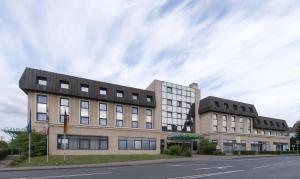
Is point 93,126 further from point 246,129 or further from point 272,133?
point 272,133

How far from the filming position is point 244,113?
234 ft

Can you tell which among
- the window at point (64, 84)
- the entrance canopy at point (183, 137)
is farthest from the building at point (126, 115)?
the entrance canopy at point (183, 137)

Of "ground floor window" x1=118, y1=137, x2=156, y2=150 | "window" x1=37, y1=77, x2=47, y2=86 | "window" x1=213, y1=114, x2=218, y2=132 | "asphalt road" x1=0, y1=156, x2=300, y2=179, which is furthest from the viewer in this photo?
"window" x1=213, y1=114, x2=218, y2=132

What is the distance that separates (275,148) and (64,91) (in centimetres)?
5564

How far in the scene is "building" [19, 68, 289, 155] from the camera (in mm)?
44219

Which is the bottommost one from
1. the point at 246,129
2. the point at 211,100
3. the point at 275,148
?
the point at 275,148

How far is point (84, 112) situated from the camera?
48438mm

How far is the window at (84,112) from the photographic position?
1895 inches

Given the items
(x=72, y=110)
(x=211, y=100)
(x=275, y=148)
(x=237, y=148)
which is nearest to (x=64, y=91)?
(x=72, y=110)

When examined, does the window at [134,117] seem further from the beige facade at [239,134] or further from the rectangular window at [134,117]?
the beige facade at [239,134]

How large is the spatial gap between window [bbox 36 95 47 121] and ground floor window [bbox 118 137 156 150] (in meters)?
12.1

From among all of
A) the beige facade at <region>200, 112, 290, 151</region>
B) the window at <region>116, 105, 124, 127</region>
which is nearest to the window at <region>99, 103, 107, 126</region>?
the window at <region>116, 105, 124, 127</region>

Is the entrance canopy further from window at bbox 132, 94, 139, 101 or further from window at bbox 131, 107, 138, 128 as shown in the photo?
window at bbox 132, 94, 139, 101

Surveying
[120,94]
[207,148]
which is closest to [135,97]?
[120,94]
